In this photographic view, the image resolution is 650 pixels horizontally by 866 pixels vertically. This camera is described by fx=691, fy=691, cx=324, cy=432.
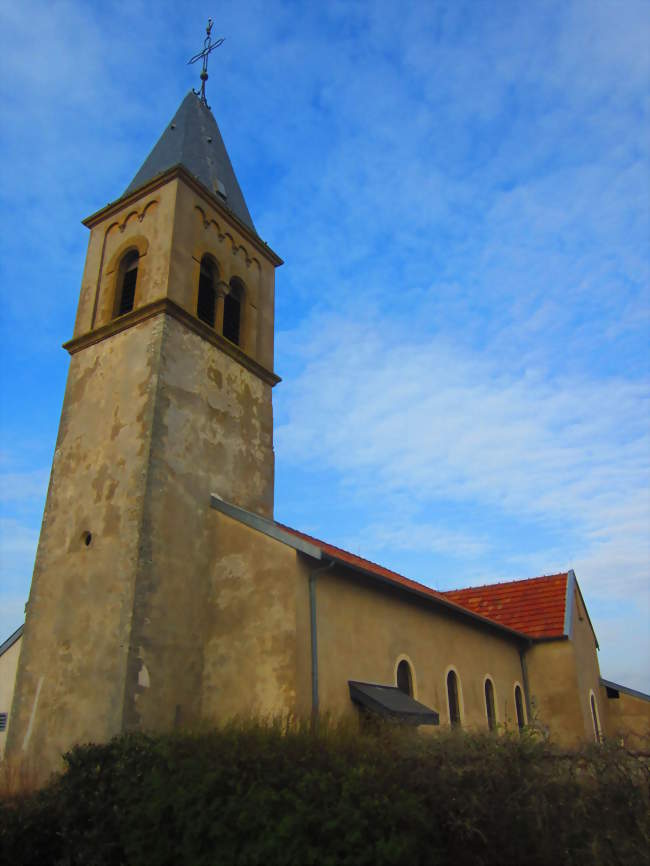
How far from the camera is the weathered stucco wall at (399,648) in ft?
41.9

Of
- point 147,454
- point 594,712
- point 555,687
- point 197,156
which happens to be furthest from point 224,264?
point 594,712

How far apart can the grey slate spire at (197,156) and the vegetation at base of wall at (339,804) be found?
13987mm

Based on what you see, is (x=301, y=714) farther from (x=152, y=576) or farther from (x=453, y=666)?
(x=453, y=666)

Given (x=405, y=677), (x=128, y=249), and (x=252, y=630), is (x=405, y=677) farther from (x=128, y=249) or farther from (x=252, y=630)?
(x=128, y=249)

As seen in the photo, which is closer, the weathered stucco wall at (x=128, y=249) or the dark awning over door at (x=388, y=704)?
the dark awning over door at (x=388, y=704)

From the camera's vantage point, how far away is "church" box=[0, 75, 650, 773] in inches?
471

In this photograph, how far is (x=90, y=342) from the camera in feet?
52.0

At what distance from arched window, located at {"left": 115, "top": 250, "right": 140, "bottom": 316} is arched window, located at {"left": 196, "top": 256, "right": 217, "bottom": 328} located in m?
1.54

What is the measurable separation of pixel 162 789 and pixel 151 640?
15.0 feet

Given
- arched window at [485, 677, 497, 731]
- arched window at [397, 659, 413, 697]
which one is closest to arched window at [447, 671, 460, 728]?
arched window at [397, 659, 413, 697]

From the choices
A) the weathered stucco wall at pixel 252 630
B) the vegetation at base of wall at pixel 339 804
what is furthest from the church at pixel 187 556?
the vegetation at base of wall at pixel 339 804

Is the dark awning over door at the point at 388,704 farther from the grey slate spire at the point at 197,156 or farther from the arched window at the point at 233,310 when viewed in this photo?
the grey slate spire at the point at 197,156

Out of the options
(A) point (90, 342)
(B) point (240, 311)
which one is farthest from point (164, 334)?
(B) point (240, 311)

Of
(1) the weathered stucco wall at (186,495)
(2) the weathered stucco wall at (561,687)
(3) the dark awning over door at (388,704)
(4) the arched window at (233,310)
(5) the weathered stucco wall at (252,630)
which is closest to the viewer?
(5) the weathered stucco wall at (252,630)
